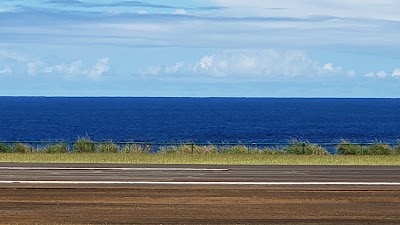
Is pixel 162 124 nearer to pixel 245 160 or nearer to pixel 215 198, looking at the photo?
pixel 245 160

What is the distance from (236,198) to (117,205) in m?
3.54

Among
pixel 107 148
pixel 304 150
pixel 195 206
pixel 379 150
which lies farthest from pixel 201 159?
pixel 195 206

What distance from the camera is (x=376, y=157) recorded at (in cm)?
4503

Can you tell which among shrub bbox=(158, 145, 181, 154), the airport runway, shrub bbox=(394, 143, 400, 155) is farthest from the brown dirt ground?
shrub bbox=(394, 143, 400, 155)

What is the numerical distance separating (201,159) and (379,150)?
1158cm

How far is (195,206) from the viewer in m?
22.6

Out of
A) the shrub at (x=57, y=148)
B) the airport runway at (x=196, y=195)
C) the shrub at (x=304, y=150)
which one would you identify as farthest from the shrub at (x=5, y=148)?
the shrub at (x=304, y=150)

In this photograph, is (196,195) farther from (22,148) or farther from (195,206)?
(22,148)

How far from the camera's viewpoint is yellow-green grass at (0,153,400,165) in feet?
131

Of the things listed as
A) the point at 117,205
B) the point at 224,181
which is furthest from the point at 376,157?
the point at 117,205

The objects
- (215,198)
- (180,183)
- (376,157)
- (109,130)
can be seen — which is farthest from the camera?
(109,130)

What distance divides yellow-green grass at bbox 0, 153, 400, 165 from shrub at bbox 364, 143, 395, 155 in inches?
82.6

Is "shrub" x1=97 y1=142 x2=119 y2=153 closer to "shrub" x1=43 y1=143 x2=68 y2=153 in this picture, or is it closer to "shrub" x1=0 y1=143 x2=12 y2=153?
"shrub" x1=43 y1=143 x2=68 y2=153

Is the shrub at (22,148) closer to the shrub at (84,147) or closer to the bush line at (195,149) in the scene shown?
the bush line at (195,149)
